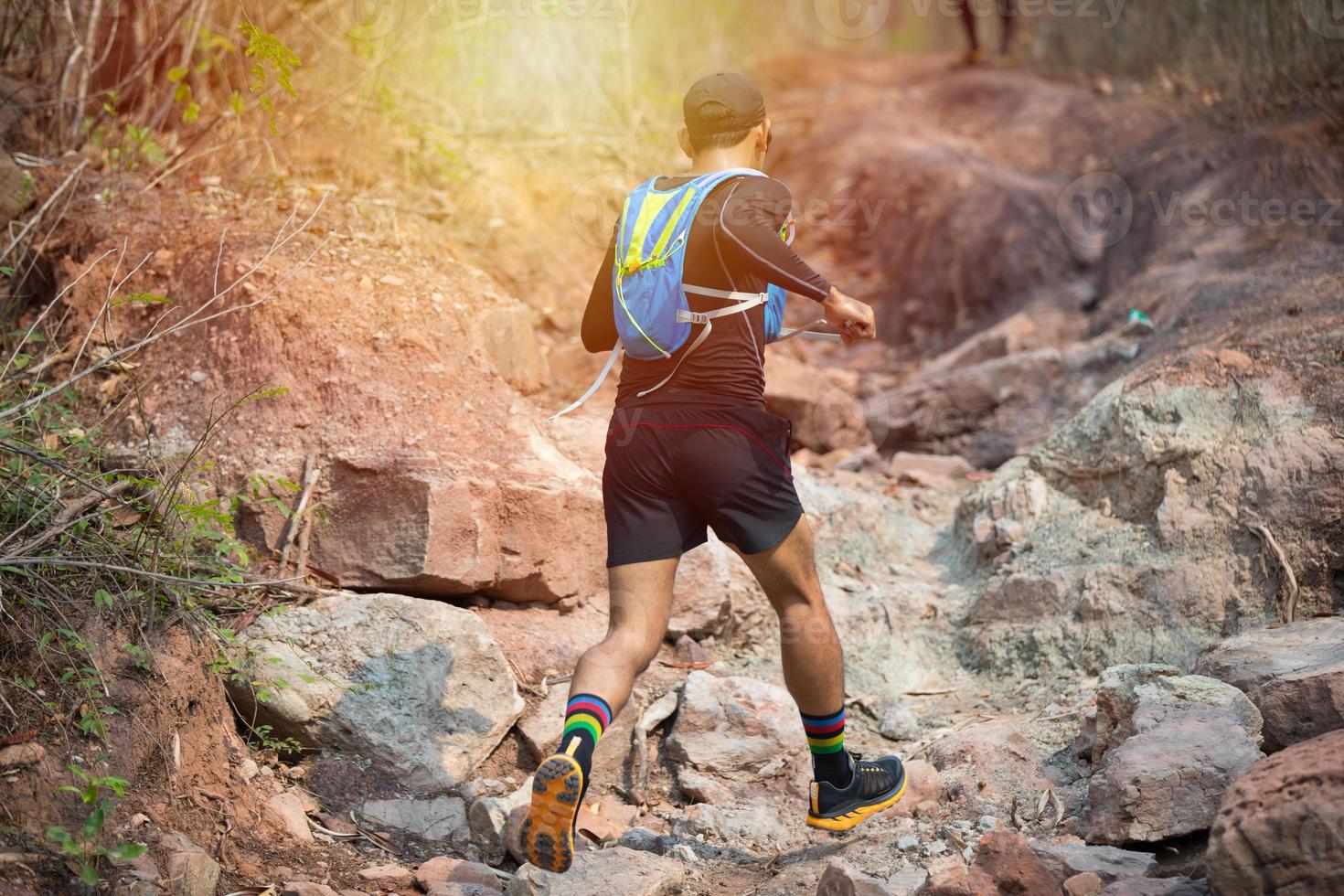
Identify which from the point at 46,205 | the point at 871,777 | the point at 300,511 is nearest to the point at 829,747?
the point at 871,777

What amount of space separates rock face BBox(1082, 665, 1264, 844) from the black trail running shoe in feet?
1.70

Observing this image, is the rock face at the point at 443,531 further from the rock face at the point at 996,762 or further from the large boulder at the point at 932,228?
the large boulder at the point at 932,228

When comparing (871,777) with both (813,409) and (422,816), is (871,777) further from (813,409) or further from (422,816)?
(813,409)

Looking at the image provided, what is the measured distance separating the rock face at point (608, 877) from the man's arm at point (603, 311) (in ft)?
4.25

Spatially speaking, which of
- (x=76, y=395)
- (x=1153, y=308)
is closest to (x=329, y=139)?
(x=76, y=395)

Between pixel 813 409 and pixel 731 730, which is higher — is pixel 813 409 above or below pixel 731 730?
above

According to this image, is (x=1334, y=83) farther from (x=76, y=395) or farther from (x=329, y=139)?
(x=76, y=395)

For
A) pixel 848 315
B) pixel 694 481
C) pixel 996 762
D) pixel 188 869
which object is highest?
pixel 848 315

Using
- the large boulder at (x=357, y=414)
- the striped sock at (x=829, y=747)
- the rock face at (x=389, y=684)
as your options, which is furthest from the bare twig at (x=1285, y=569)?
the rock face at (x=389, y=684)

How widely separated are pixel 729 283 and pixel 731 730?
158 centimetres

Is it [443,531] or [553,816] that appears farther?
[443,531]

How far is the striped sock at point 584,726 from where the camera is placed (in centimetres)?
247

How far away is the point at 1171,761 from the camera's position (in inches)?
109

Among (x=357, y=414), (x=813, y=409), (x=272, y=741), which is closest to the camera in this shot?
(x=272, y=741)
